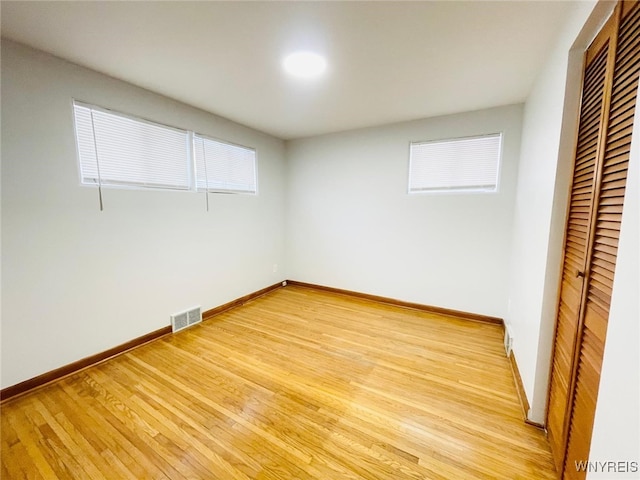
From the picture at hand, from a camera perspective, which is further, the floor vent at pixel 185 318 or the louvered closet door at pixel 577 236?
the floor vent at pixel 185 318

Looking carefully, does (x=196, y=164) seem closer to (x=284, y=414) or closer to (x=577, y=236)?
(x=284, y=414)

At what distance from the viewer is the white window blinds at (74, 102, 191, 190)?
2.02 m

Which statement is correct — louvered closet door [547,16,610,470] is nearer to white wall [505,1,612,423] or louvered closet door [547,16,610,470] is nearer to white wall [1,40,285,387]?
white wall [505,1,612,423]

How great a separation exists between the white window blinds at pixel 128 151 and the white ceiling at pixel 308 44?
0.36m

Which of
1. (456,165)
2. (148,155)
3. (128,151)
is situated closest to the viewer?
(128,151)

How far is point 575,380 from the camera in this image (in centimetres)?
107

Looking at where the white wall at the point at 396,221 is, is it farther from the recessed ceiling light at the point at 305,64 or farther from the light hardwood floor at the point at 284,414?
the recessed ceiling light at the point at 305,64

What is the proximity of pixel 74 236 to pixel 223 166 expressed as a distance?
163 cm

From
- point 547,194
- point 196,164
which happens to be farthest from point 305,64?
point 547,194

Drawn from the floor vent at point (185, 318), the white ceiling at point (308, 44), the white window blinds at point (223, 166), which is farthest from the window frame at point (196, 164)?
the floor vent at point (185, 318)

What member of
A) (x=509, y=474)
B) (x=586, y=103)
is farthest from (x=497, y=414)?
(x=586, y=103)

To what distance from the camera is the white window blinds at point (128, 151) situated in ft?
6.61

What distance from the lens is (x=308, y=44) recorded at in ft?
5.44

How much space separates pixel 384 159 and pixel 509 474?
3043 millimetres
